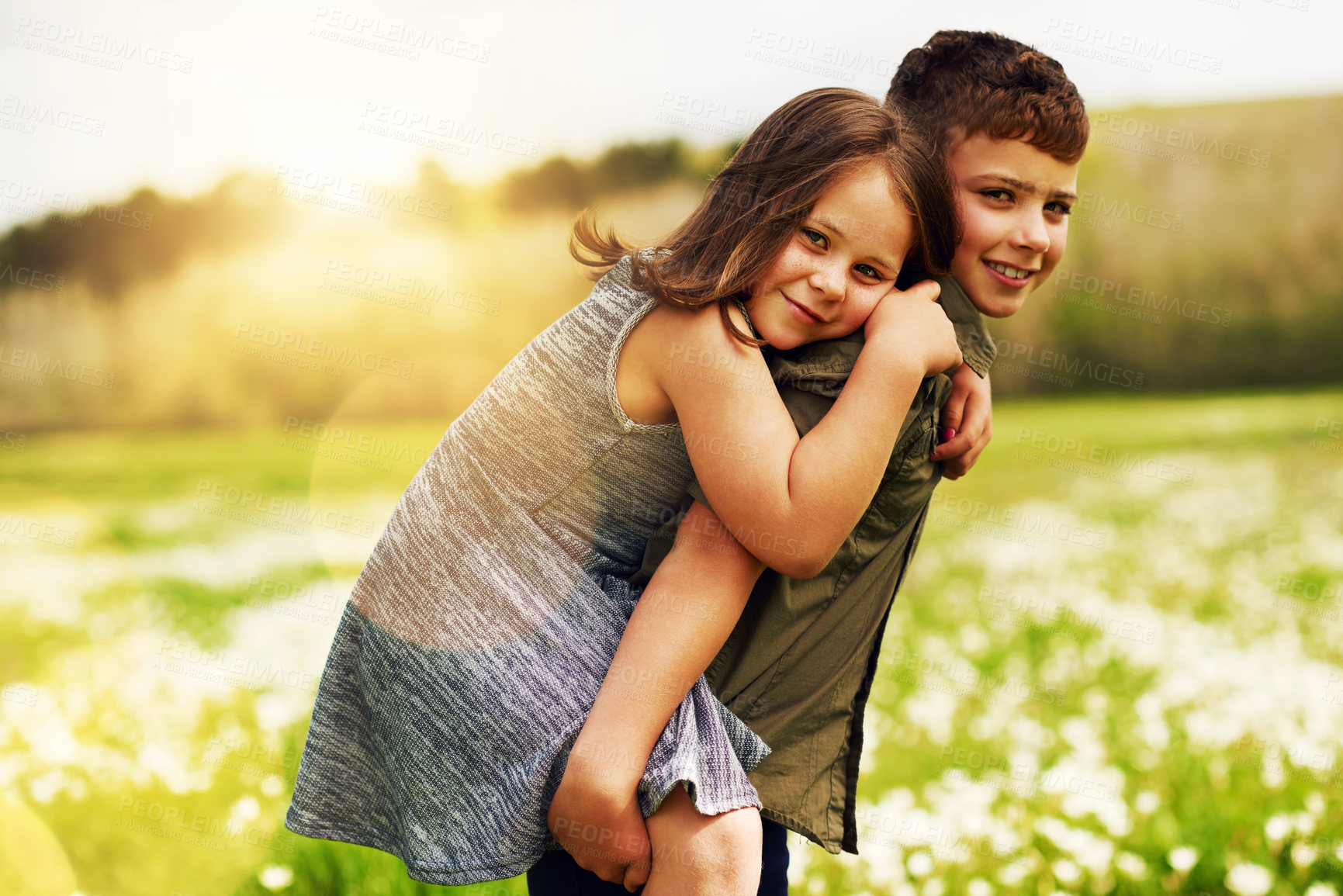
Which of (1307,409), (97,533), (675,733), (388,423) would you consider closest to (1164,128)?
(1307,409)

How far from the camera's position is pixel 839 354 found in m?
1.49

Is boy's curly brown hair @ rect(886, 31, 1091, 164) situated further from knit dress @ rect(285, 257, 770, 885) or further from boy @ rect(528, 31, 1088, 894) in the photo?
knit dress @ rect(285, 257, 770, 885)

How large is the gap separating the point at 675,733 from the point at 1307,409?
14300 mm

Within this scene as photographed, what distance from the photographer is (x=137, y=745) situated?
3711 mm

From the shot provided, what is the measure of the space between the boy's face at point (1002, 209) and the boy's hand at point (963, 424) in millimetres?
158

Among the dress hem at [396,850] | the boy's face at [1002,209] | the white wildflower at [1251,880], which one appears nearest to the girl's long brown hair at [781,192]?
the boy's face at [1002,209]

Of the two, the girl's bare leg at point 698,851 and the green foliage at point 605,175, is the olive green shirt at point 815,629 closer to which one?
the girl's bare leg at point 698,851

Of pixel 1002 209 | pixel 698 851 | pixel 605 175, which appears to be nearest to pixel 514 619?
pixel 698 851

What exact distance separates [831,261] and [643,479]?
456mm

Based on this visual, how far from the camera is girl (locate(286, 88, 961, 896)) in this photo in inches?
54.0

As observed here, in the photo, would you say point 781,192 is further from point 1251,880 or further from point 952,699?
point 952,699

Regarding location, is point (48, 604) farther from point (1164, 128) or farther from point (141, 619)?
point (1164, 128)

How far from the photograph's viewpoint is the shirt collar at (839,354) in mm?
1454

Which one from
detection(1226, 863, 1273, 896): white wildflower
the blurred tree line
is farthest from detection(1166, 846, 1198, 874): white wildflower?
the blurred tree line
